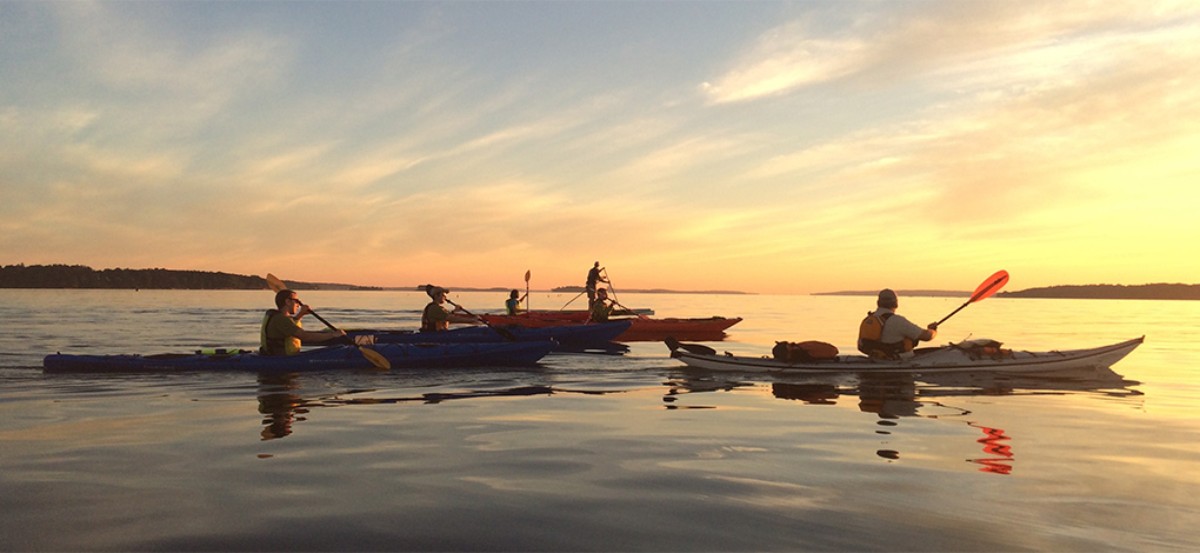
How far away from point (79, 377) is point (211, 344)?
1137cm

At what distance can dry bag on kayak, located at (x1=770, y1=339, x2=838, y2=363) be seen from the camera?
15016mm

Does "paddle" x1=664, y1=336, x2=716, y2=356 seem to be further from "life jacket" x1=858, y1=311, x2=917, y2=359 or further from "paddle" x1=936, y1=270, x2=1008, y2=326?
"paddle" x1=936, y1=270, x2=1008, y2=326

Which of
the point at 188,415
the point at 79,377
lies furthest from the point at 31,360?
the point at 188,415

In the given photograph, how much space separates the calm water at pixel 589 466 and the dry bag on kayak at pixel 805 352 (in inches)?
53.1

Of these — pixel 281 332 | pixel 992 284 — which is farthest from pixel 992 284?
pixel 281 332

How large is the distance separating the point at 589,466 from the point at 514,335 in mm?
Result: 11779

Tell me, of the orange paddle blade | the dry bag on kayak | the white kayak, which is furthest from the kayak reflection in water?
the orange paddle blade

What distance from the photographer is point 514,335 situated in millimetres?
18797

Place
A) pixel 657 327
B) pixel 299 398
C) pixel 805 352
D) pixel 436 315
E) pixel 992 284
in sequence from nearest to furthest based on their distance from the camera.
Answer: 1. pixel 299 398
2. pixel 805 352
3. pixel 992 284
4. pixel 436 315
5. pixel 657 327

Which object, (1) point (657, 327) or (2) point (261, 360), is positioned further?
(1) point (657, 327)

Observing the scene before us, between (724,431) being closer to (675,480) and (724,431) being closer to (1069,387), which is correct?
(675,480)

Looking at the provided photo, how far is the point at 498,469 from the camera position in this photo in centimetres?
698

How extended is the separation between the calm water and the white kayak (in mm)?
767

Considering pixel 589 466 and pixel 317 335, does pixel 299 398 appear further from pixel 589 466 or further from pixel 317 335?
pixel 589 466
